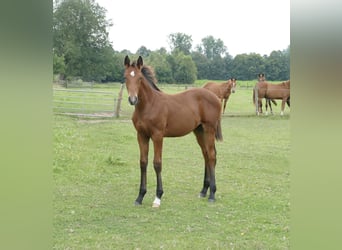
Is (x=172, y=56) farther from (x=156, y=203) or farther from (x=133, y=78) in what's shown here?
(x=156, y=203)

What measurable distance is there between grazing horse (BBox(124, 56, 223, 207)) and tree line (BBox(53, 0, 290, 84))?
0.59 m

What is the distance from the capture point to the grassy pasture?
98.9 inches

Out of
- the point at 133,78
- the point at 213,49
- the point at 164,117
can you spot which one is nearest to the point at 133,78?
the point at 133,78

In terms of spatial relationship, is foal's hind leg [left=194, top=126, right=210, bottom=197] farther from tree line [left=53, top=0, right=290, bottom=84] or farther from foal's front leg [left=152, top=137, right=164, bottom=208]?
tree line [left=53, top=0, right=290, bottom=84]

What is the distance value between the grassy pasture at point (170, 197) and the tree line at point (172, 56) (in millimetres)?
923

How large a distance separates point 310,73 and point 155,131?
297cm

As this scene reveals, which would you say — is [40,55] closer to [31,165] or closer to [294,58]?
[31,165]

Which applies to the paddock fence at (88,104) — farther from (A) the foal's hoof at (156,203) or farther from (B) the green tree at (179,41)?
(B) the green tree at (179,41)

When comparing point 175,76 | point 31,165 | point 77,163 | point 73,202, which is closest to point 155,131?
Result: point 73,202

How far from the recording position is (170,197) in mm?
3521

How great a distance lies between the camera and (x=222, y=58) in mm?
1562

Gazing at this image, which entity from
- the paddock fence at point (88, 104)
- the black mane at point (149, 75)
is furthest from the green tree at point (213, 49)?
the paddock fence at point (88, 104)

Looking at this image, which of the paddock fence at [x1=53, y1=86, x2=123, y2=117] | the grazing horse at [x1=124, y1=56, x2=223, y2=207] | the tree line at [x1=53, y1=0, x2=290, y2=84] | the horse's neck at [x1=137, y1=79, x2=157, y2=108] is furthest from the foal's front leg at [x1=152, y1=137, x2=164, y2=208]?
the paddock fence at [x1=53, y1=86, x2=123, y2=117]

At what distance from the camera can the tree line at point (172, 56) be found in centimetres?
112
